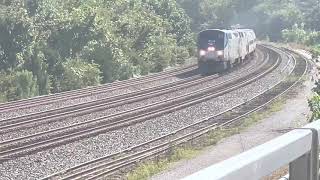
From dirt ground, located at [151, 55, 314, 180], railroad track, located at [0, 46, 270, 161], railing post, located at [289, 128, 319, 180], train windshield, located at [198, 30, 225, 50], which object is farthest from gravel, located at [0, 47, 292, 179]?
train windshield, located at [198, 30, 225, 50]

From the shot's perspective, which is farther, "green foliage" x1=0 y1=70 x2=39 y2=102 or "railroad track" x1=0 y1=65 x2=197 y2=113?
"green foliage" x1=0 y1=70 x2=39 y2=102

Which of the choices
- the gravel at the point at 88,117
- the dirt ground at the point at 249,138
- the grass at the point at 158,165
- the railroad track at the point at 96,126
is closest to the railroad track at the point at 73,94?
the gravel at the point at 88,117

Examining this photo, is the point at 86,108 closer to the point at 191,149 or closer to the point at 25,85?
the point at 191,149

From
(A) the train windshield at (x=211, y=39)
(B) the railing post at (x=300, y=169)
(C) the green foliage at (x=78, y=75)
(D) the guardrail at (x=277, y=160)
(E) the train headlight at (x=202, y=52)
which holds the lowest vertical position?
(C) the green foliage at (x=78, y=75)

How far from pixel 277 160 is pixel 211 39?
3115 centimetres

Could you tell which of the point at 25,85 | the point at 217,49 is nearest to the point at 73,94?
the point at 25,85

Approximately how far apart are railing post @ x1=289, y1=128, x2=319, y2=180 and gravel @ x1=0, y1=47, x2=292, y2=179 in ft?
28.3

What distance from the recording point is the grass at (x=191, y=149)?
1171cm

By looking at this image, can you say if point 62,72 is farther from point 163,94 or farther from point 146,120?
point 146,120

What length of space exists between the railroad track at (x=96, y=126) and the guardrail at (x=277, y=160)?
9.94 metres

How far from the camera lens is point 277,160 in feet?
10.1

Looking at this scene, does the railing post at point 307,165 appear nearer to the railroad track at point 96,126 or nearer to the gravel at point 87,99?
the railroad track at point 96,126

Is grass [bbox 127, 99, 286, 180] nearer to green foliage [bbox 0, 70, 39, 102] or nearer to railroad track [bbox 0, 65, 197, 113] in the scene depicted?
railroad track [bbox 0, 65, 197, 113]

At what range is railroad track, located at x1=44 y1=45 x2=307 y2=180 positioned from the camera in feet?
37.8
